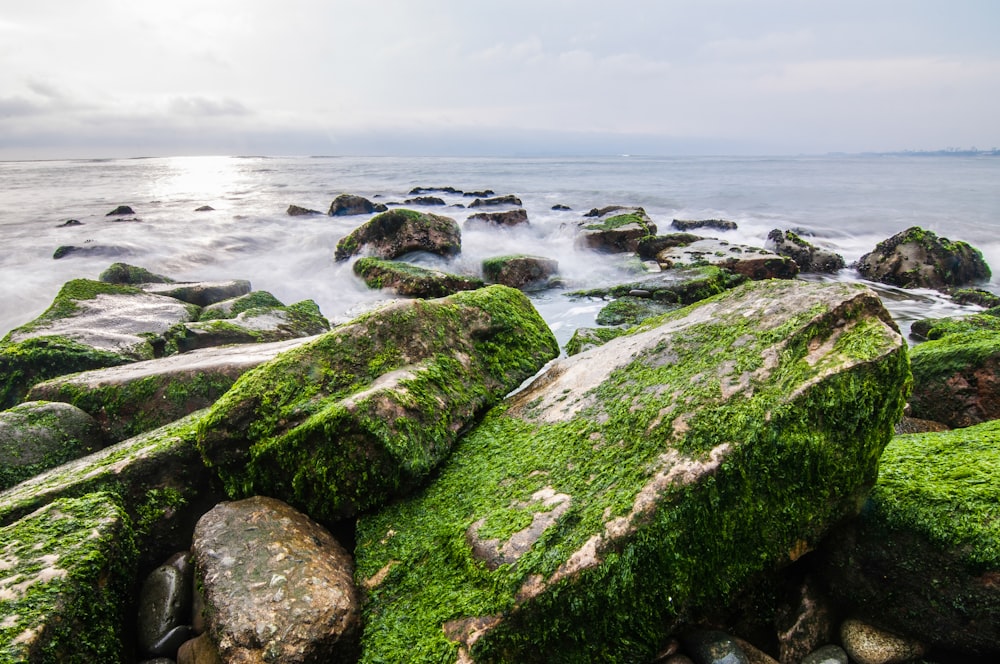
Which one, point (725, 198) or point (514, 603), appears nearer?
point (514, 603)

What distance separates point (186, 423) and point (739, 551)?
4167 millimetres

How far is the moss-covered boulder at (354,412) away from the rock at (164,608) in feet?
1.90

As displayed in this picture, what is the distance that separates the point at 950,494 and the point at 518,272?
10508 millimetres

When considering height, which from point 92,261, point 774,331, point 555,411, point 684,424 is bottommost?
point 92,261

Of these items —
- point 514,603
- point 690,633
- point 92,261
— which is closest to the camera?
point 514,603

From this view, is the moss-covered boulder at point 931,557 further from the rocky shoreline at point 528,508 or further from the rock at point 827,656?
the rock at point 827,656

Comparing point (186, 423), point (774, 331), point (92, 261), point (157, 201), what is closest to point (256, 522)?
point (186, 423)

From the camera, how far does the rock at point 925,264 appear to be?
12914mm

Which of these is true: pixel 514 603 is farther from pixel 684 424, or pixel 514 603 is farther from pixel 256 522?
pixel 256 522

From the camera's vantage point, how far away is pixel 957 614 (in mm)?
2621

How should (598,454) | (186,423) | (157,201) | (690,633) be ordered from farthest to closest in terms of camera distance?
(157,201), (186,423), (598,454), (690,633)

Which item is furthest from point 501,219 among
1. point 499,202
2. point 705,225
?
point 499,202

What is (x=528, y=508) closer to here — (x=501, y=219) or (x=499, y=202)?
(x=501, y=219)

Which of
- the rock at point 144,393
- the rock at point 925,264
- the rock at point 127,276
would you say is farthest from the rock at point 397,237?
the rock at point 925,264
